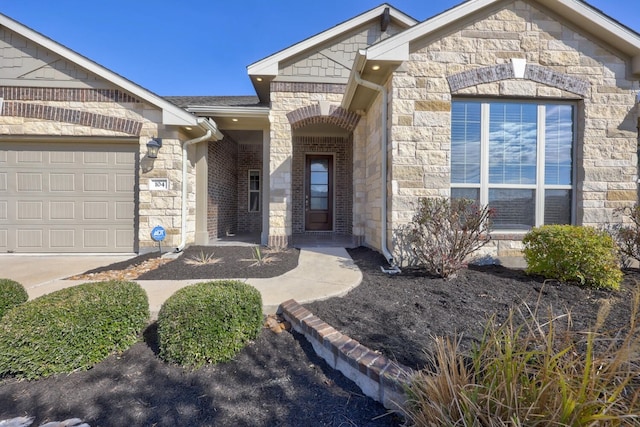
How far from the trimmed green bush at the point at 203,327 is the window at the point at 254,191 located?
7.54 meters

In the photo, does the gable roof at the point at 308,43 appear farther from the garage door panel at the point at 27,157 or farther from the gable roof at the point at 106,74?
the garage door panel at the point at 27,157

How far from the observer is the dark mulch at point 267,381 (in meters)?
1.77

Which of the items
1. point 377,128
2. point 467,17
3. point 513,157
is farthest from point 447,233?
point 467,17

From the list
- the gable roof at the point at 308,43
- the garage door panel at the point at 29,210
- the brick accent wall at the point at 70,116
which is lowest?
the garage door panel at the point at 29,210

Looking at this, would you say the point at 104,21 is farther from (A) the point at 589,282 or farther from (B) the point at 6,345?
(A) the point at 589,282

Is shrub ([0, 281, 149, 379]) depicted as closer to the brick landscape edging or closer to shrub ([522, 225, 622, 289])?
the brick landscape edging

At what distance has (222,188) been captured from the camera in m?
8.20

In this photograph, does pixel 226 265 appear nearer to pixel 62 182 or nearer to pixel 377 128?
pixel 377 128

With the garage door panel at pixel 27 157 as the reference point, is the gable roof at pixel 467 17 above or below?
above

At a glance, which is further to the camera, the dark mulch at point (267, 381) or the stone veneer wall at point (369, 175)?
the stone veneer wall at point (369, 175)

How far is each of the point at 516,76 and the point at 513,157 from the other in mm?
1264

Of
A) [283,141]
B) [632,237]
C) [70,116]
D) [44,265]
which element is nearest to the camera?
[632,237]

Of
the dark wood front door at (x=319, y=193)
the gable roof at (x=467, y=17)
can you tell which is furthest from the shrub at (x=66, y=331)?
the dark wood front door at (x=319, y=193)

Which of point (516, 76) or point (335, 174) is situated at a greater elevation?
point (516, 76)
